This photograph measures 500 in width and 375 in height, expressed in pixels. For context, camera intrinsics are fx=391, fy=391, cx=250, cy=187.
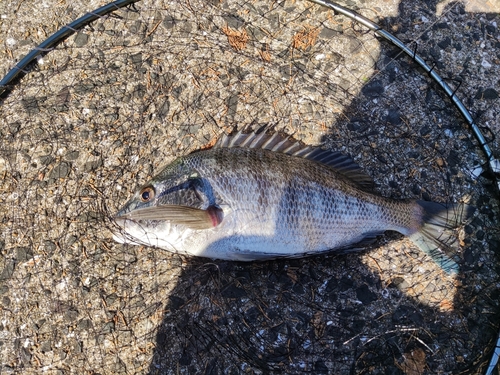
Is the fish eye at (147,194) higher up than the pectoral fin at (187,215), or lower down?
higher up

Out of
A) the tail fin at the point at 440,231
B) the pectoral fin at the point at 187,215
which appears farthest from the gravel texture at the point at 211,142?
the pectoral fin at the point at 187,215

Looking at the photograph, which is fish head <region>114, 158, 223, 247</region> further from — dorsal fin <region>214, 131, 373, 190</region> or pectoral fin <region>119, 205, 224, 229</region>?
dorsal fin <region>214, 131, 373, 190</region>

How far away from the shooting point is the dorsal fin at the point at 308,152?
281 cm

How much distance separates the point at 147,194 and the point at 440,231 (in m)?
2.08

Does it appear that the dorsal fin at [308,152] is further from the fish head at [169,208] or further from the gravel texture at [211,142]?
the fish head at [169,208]

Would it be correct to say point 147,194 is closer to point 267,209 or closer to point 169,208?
point 169,208

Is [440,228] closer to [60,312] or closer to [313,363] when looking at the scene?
[313,363]

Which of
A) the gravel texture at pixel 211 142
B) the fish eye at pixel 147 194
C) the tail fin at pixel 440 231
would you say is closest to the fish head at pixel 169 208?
the fish eye at pixel 147 194

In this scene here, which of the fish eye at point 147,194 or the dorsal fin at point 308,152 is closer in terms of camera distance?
the fish eye at point 147,194

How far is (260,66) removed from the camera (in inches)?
122

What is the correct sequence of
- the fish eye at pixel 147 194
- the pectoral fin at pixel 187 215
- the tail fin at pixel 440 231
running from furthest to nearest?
the tail fin at pixel 440 231 < the fish eye at pixel 147 194 < the pectoral fin at pixel 187 215

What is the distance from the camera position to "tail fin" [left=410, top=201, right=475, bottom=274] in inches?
109

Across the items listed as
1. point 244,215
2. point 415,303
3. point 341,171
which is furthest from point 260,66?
point 415,303

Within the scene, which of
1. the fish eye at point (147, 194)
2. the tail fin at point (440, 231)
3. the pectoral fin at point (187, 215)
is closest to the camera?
the pectoral fin at point (187, 215)
